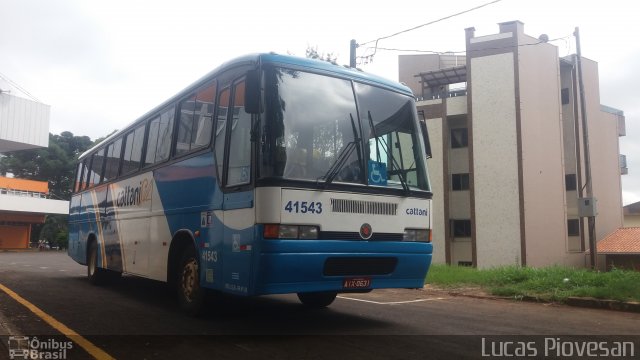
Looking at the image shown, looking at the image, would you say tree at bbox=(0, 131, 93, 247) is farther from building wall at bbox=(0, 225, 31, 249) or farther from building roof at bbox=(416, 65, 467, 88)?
building roof at bbox=(416, 65, 467, 88)

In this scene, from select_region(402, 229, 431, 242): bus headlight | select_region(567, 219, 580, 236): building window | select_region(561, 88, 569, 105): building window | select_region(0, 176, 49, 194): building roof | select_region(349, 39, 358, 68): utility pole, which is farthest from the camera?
select_region(0, 176, 49, 194): building roof

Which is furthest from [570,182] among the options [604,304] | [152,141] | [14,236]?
[14,236]

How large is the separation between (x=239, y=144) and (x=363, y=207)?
1.68m

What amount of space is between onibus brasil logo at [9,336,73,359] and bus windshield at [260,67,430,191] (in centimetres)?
278

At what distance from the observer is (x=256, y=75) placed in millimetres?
6262

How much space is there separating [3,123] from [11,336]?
40046mm

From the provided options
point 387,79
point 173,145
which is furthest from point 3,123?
point 387,79

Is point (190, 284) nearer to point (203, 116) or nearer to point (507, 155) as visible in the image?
point (203, 116)

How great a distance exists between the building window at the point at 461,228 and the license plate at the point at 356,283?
2617 cm

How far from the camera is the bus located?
19.7 feet

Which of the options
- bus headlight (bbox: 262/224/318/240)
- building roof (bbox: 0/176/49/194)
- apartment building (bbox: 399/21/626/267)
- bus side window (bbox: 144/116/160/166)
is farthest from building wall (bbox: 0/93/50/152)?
bus headlight (bbox: 262/224/318/240)

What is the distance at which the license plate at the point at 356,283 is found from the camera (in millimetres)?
6371

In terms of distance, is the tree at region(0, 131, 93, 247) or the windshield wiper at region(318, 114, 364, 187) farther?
the tree at region(0, 131, 93, 247)

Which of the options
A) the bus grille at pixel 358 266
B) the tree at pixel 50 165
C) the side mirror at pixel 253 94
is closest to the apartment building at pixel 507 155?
the bus grille at pixel 358 266
